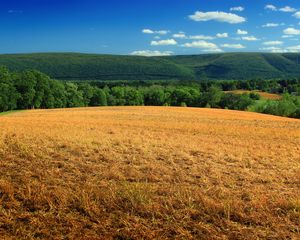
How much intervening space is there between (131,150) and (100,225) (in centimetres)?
647

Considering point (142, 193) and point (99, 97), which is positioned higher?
point (142, 193)

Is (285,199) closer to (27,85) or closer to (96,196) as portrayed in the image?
(96,196)

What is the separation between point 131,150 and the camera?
44.7 feet

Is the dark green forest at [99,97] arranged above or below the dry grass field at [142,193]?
below

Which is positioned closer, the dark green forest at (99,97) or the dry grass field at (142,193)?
the dry grass field at (142,193)

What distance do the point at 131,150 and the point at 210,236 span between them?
7.15 m

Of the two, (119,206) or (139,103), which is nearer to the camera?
(119,206)

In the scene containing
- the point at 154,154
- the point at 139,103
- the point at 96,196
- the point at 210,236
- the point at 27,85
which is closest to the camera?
the point at 210,236

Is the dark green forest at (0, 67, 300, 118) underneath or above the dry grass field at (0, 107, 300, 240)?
underneath

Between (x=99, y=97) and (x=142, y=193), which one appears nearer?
(x=142, y=193)

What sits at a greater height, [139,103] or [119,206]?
[119,206]

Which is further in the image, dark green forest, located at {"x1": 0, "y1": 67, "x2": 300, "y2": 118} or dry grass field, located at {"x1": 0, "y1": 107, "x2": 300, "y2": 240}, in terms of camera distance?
dark green forest, located at {"x1": 0, "y1": 67, "x2": 300, "y2": 118}

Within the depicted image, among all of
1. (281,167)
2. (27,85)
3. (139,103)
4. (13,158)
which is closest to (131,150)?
(13,158)

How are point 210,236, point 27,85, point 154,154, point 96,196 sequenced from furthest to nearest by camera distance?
1. point 27,85
2. point 154,154
3. point 96,196
4. point 210,236
